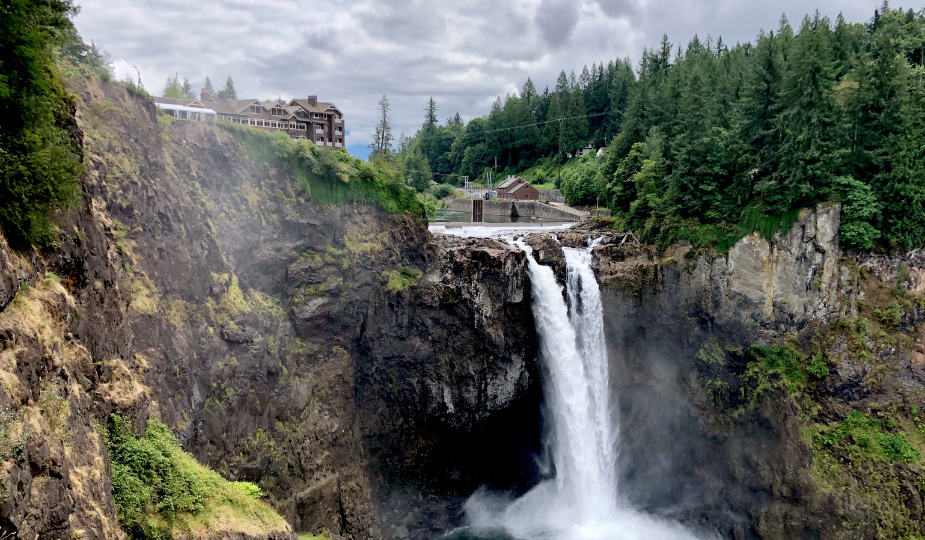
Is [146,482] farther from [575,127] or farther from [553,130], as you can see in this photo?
[553,130]

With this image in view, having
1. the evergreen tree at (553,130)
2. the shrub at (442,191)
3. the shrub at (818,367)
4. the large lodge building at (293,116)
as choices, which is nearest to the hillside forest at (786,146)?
the shrub at (818,367)

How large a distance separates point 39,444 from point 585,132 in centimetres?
7718

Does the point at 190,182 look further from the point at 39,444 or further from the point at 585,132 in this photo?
the point at 585,132

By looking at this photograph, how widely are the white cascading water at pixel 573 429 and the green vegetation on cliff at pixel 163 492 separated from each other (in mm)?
16620

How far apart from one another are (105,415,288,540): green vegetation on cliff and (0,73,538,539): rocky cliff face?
2.66ft

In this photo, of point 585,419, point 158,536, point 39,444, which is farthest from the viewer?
point 585,419

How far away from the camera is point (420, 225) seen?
101ft

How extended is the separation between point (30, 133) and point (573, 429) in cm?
2643

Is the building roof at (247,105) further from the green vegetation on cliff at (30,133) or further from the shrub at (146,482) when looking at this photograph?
the shrub at (146,482)

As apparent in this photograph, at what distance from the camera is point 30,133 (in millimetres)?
10945

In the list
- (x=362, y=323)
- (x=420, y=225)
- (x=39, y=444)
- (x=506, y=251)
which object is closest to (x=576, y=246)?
(x=506, y=251)

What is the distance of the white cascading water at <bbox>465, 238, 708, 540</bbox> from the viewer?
1141 inches

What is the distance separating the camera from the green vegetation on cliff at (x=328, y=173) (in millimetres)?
25844

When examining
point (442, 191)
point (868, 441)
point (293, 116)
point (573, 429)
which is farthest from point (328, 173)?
point (442, 191)
